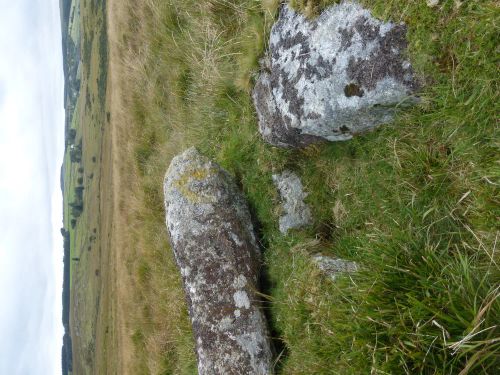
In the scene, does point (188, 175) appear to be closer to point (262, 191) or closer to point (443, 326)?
point (262, 191)

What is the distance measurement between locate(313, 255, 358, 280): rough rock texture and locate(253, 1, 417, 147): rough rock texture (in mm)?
1446

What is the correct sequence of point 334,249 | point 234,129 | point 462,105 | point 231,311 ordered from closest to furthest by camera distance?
point 462,105
point 334,249
point 231,311
point 234,129

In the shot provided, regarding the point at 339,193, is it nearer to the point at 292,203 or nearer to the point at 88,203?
the point at 292,203

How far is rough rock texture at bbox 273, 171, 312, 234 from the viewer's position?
245 inches

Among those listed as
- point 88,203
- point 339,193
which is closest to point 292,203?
point 339,193

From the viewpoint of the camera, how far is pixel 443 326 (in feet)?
Result: 10.6

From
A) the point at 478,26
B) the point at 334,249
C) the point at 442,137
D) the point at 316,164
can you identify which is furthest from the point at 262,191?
the point at 478,26

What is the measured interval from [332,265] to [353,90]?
2.04m

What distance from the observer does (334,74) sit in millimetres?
4551

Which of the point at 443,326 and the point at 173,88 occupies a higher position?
the point at 173,88

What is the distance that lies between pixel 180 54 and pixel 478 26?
6.63 meters

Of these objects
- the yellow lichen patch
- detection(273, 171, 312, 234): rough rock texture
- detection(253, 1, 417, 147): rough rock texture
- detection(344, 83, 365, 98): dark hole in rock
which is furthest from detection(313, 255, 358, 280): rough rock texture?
the yellow lichen patch

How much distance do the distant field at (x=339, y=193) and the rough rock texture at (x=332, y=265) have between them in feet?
0.37

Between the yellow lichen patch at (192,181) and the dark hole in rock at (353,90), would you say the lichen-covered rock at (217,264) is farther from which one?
the dark hole in rock at (353,90)
